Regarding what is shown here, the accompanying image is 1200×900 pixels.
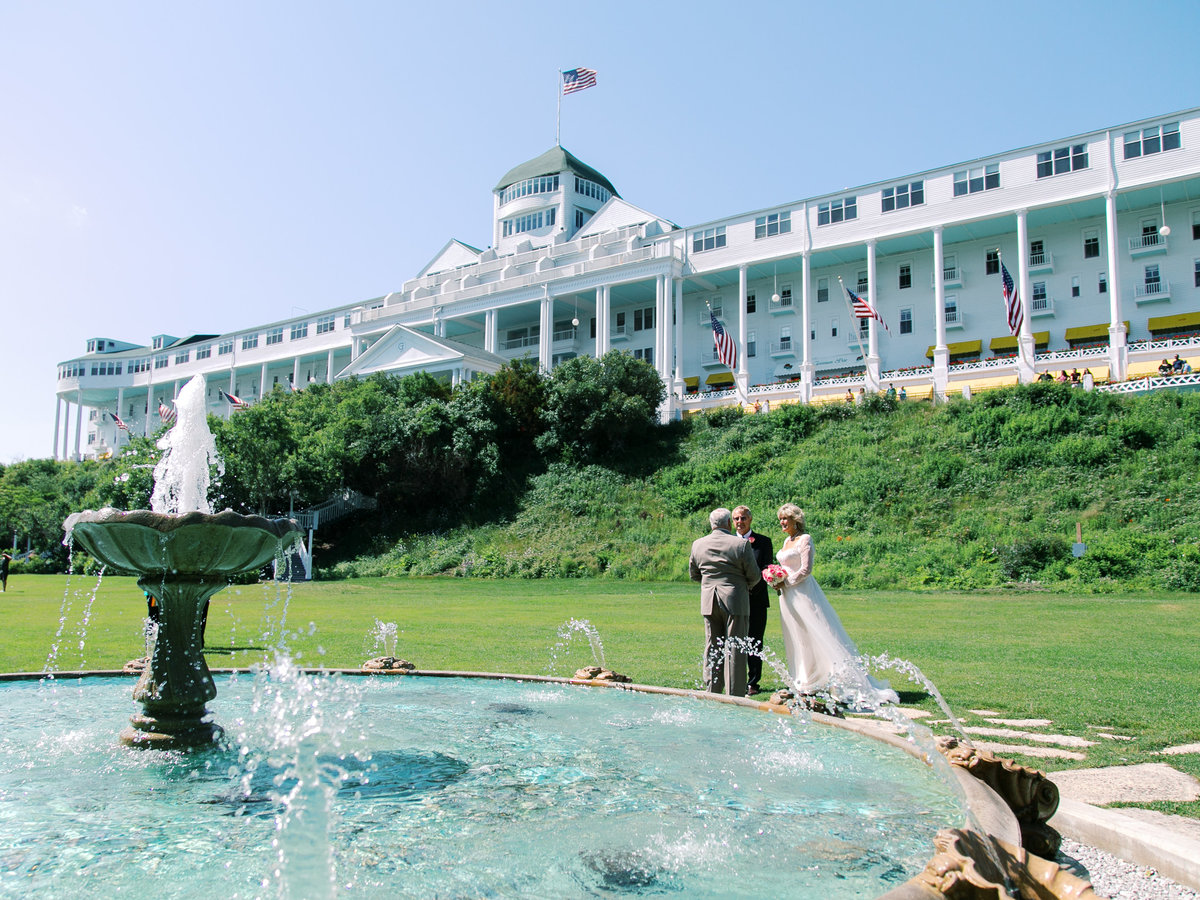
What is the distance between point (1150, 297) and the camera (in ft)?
127

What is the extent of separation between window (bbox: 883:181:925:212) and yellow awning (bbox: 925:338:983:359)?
7410mm

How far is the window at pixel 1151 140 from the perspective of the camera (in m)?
→ 35.3

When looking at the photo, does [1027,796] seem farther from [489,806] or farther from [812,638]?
[812,638]

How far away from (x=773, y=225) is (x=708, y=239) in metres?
3.91

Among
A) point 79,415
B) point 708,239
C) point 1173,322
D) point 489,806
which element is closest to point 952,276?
point 1173,322

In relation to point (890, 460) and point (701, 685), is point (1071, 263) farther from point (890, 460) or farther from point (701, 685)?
point (701, 685)

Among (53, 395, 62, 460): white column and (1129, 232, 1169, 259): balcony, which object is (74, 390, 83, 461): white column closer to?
(53, 395, 62, 460): white column

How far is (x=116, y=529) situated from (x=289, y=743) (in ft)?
6.71

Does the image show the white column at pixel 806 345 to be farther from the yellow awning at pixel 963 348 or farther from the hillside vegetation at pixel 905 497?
the yellow awning at pixel 963 348

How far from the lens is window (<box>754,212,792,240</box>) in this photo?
44.9 m

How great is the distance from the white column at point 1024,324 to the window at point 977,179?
2.12 m

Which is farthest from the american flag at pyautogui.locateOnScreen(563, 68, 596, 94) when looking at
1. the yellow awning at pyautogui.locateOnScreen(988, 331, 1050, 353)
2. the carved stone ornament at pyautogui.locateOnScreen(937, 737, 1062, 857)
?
the carved stone ornament at pyautogui.locateOnScreen(937, 737, 1062, 857)

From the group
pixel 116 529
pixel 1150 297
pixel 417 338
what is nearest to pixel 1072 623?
pixel 116 529

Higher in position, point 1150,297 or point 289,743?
point 1150,297
